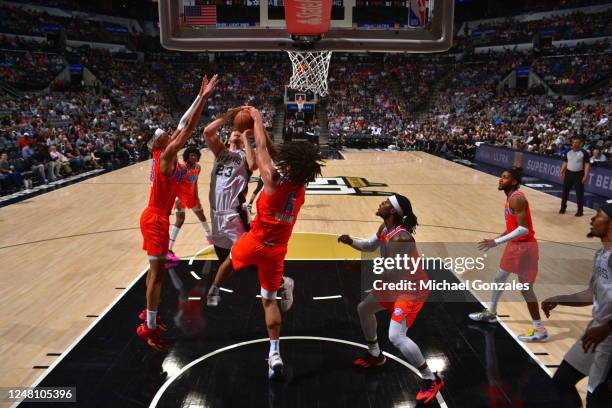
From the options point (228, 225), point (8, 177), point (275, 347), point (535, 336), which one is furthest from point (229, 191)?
point (8, 177)

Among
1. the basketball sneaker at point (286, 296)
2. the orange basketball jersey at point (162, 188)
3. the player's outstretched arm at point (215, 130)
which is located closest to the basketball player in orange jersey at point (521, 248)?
the basketball sneaker at point (286, 296)

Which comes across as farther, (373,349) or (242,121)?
(242,121)

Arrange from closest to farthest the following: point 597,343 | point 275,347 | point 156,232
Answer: point 597,343 < point 275,347 < point 156,232

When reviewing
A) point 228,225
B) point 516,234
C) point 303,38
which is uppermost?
point 303,38

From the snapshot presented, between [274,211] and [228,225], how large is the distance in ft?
4.43

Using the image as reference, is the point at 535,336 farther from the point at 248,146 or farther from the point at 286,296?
the point at 248,146

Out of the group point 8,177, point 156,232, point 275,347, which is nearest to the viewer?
point 275,347

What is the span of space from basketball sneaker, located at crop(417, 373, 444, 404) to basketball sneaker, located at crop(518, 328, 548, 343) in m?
1.48

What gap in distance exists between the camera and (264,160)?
3654 mm

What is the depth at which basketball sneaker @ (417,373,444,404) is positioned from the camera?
3512 mm

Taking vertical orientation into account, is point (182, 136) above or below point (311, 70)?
A: below

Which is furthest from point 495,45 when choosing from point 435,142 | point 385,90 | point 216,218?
point 216,218

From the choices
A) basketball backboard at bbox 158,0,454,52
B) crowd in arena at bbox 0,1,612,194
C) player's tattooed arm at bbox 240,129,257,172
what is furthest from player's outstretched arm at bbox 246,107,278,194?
crowd in arena at bbox 0,1,612,194

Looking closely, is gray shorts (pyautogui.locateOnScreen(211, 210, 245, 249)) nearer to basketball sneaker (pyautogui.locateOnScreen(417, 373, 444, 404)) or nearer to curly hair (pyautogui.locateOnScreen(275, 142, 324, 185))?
curly hair (pyautogui.locateOnScreen(275, 142, 324, 185))
